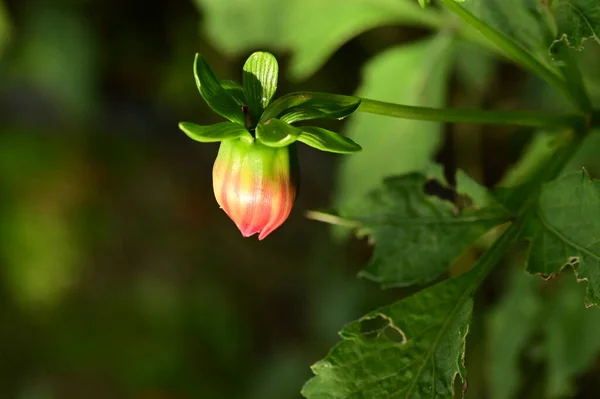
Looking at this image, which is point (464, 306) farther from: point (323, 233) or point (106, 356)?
point (106, 356)

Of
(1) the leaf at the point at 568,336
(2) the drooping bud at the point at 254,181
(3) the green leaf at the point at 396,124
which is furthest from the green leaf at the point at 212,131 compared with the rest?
(1) the leaf at the point at 568,336

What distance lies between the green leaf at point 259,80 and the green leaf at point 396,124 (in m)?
0.67

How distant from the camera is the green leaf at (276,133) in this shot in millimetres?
601

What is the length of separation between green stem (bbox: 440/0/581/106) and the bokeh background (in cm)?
135

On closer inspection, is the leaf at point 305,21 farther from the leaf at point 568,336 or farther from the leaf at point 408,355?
the leaf at point 408,355

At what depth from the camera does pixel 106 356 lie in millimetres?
2953

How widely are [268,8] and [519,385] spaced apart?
896 mm

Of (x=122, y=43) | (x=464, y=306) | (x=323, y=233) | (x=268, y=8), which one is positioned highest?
(x=122, y=43)

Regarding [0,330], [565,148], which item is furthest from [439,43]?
[0,330]

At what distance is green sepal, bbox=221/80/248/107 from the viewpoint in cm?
68

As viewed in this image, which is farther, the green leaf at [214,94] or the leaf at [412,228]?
the leaf at [412,228]

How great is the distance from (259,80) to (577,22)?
32cm

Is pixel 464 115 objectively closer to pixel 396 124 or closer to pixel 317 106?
pixel 317 106

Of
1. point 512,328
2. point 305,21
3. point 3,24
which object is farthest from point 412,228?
point 3,24
